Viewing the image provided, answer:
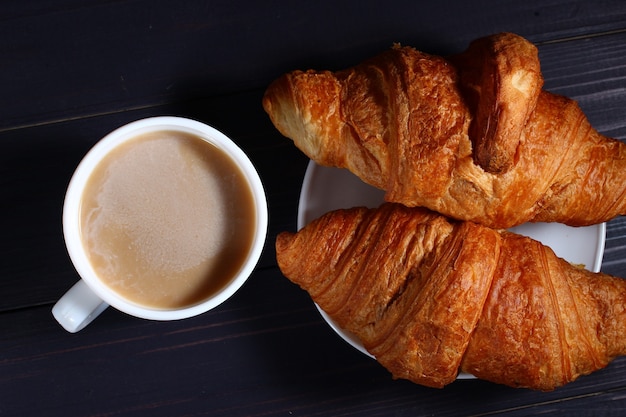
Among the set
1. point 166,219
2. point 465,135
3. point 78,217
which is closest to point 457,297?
point 465,135

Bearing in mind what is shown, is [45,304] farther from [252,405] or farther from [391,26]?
[391,26]

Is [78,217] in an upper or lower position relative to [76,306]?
upper

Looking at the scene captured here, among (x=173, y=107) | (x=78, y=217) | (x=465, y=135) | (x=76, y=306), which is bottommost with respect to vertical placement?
(x=76, y=306)

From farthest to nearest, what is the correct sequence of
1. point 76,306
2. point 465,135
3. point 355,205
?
point 355,205, point 76,306, point 465,135

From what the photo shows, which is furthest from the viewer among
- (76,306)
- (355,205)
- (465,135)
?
(355,205)

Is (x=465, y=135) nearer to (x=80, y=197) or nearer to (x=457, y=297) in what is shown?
(x=457, y=297)

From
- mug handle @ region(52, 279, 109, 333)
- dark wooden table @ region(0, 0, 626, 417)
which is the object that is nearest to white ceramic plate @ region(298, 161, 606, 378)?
dark wooden table @ region(0, 0, 626, 417)

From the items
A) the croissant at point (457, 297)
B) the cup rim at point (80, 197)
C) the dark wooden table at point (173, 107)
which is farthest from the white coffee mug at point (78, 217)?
the dark wooden table at point (173, 107)

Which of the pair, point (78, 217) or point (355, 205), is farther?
point (355, 205)
